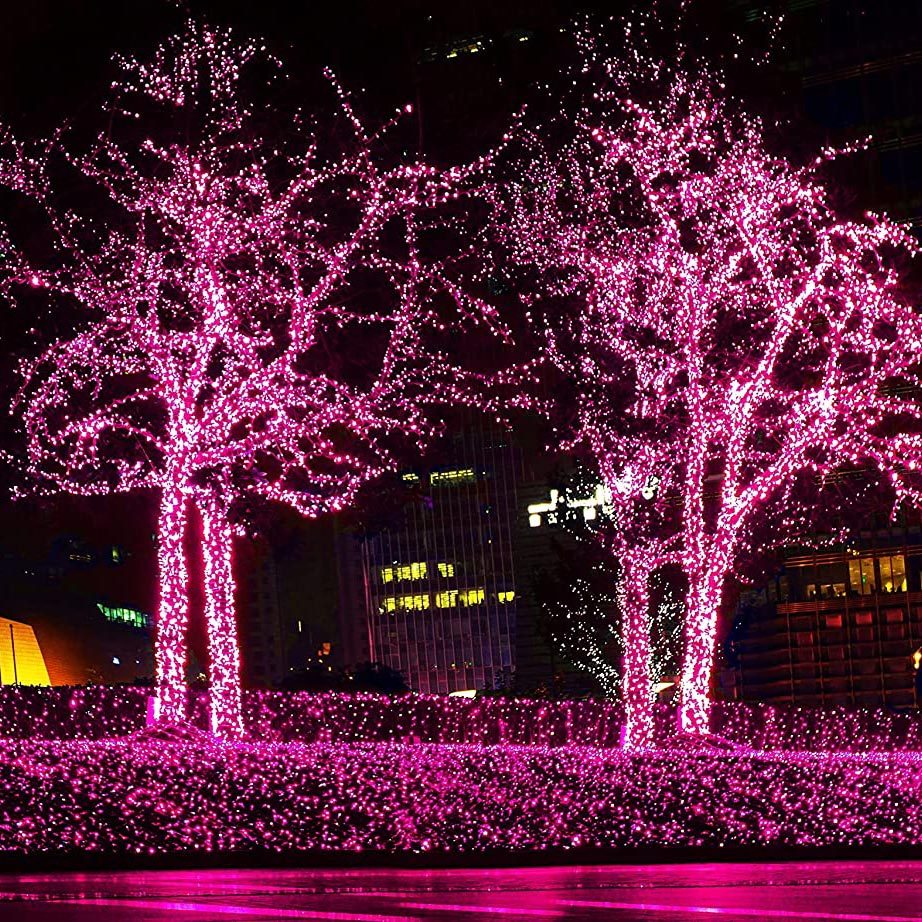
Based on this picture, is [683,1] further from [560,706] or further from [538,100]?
[560,706]

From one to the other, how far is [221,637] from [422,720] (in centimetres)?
879

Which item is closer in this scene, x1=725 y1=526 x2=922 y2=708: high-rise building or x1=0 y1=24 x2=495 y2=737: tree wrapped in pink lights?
x1=0 y1=24 x2=495 y2=737: tree wrapped in pink lights

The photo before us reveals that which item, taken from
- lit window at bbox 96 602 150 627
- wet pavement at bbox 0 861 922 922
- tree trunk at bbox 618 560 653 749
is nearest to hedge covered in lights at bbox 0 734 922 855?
wet pavement at bbox 0 861 922 922

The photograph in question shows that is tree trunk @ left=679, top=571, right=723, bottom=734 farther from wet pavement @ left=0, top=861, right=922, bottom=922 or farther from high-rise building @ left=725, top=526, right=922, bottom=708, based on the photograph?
high-rise building @ left=725, top=526, right=922, bottom=708

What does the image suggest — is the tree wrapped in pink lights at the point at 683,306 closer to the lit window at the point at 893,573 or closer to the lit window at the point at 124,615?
the lit window at the point at 893,573

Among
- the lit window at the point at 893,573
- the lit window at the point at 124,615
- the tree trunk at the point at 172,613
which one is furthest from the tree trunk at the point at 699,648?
the lit window at the point at 124,615

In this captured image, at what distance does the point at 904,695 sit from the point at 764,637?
5.10 metres

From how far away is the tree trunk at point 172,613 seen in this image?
1584 cm

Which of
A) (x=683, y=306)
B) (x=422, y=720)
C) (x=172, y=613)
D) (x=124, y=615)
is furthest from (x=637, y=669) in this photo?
(x=124, y=615)

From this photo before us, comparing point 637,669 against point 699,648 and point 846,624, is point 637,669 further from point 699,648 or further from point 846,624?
point 846,624

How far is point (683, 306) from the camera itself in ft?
58.2

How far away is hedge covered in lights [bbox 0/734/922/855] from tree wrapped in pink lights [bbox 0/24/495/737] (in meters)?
2.36

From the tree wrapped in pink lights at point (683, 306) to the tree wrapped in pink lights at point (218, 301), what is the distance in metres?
1.37

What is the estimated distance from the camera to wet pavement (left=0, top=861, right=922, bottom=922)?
946 cm
